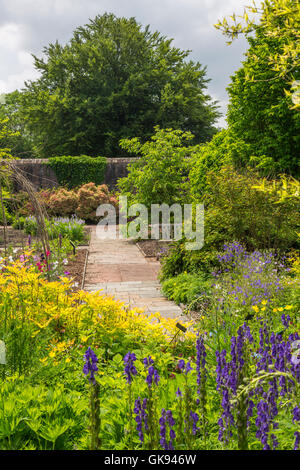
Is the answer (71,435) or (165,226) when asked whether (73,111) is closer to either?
(165,226)

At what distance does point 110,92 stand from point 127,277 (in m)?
22.1

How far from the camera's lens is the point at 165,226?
11.2 meters

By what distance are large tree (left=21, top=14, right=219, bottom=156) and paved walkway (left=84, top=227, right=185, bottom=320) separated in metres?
17.4

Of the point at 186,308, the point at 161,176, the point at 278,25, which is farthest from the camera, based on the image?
the point at 161,176

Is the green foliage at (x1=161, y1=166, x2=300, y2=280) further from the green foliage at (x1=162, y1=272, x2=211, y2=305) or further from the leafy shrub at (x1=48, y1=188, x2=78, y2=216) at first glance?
the leafy shrub at (x1=48, y1=188, x2=78, y2=216)

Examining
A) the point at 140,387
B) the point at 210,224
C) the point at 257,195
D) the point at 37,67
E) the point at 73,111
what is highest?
the point at 37,67

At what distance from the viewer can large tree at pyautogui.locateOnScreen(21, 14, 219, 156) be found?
26.9 m

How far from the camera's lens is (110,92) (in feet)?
89.1

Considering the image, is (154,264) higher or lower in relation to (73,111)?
lower

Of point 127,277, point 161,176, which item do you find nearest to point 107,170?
point 161,176

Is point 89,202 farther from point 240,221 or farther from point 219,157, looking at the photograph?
point 240,221

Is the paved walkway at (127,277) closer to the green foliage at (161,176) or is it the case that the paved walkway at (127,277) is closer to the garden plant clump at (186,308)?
the garden plant clump at (186,308)

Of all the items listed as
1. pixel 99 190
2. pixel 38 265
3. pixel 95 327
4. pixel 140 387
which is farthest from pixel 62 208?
pixel 140 387
